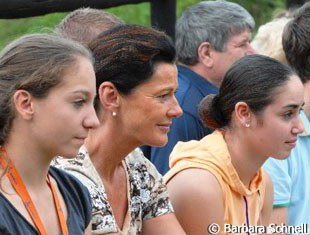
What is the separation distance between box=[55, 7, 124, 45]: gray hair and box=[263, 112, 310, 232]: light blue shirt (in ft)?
3.22

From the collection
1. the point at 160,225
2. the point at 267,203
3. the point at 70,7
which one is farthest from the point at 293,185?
the point at 70,7

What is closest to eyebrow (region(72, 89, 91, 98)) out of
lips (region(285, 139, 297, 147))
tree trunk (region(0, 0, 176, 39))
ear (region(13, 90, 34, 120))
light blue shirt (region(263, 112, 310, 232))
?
ear (region(13, 90, 34, 120))

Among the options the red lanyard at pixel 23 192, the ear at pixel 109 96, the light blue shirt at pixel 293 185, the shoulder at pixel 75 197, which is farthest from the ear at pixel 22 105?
the light blue shirt at pixel 293 185

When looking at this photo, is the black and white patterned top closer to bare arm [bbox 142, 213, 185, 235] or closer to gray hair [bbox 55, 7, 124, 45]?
bare arm [bbox 142, 213, 185, 235]

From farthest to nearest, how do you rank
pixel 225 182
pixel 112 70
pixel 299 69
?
pixel 299 69, pixel 225 182, pixel 112 70

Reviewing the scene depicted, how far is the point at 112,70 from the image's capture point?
3691 mm

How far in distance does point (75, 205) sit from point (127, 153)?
0.49 metres

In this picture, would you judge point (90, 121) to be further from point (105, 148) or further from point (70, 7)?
point (70, 7)

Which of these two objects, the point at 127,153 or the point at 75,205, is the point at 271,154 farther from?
the point at 75,205

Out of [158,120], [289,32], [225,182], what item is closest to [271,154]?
[225,182]

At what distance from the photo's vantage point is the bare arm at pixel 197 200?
402 cm

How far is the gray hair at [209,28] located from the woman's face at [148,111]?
1783 millimetres

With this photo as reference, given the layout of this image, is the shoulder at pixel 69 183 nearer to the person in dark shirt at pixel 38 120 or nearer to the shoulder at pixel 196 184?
the person in dark shirt at pixel 38 120

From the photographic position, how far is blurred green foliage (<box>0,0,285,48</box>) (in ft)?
23.1
